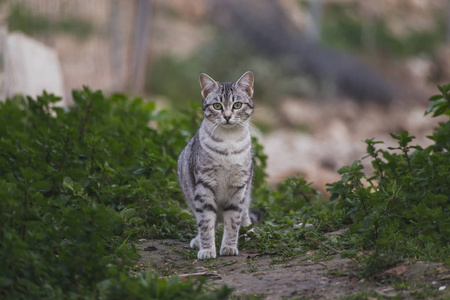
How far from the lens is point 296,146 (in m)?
11.5

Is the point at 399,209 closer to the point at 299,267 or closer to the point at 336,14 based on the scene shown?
the point at 299,267

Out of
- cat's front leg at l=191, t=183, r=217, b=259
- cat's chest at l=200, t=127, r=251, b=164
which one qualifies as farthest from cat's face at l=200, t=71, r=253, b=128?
cat's front leg at l=191, t=183, r=217, b=259

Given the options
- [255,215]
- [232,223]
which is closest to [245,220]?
[255,215]

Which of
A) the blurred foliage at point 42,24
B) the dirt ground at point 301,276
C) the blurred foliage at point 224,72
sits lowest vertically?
the dirt ground at point 301,276

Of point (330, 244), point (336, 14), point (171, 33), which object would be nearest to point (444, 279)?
point (330, 244)

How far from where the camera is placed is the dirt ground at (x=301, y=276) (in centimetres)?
331

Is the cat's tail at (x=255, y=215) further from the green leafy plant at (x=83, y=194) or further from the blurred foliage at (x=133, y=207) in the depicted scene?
the green leafy plant at (x=83, y=194)

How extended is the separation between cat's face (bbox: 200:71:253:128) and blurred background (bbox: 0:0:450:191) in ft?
12.1

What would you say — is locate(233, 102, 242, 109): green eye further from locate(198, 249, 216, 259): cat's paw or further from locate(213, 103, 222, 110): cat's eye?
locate(198, 249, 216, 259): cat's paw

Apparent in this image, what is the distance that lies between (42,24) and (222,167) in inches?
187

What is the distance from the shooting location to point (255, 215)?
541 centimetres

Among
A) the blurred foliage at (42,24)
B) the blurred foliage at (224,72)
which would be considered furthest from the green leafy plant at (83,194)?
the blurred foliage at (224,72)

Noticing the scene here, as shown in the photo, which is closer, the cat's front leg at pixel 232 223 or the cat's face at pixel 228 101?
the cat's front leg at pixel 232 223

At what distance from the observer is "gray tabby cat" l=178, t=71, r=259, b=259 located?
15.2 feet
